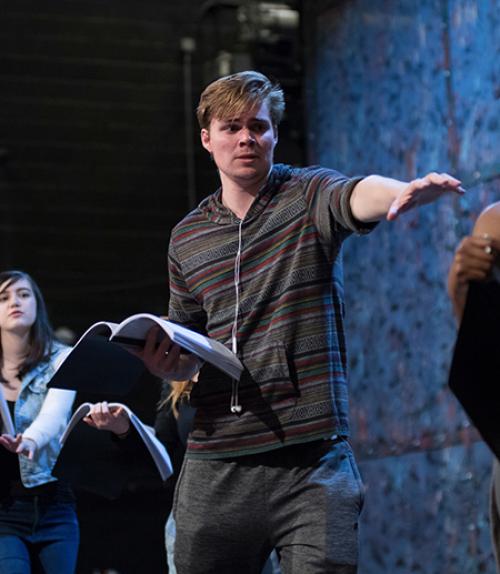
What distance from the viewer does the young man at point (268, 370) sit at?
7.47 feet

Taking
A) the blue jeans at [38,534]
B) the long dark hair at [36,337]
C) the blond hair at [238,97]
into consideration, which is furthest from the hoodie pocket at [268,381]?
the long dark hair at [36,337]

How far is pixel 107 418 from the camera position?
3.03 meters

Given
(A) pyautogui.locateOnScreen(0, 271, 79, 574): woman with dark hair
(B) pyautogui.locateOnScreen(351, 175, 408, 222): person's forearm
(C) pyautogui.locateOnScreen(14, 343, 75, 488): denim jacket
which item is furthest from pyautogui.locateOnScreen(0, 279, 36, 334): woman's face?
(B) pyautogui.locateOnScreen(351, 175, 408, 222): person's forearm

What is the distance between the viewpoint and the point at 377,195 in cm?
208

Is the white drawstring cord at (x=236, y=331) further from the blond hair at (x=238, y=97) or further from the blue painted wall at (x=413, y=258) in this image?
the blue painted wall at (x=413, y=258)

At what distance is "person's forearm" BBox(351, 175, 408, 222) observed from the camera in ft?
6.70

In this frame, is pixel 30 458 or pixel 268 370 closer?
pixel 268 370

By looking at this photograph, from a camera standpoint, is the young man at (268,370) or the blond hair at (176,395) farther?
the blond hair at (176,395)

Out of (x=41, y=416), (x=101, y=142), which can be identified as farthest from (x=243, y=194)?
(x=101, y=142)

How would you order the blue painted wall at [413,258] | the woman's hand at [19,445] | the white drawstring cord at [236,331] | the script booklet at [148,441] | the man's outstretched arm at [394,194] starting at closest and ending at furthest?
1. the man's outstretched arm at [394,194]
2. the white drawstring cord at [236,331]
3. the script booklet at [148,441]
4. the woman's hand at [19,445]
5. the blue painted wall at [413,258]

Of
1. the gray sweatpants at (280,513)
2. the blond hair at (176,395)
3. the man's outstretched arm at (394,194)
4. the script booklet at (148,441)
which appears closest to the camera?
the man's outstretched arm at (394,194)

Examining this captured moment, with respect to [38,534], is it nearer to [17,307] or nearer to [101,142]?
[17,307]

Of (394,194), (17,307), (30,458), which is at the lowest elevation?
(30,458)

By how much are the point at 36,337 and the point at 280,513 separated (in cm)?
162
